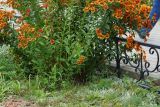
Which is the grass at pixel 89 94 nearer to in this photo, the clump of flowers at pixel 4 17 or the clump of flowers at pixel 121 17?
the clump of flowers at pixel 121 17

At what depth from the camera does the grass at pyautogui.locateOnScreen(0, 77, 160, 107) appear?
19.5 feet

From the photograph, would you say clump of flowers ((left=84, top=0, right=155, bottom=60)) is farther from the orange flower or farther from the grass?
the grass

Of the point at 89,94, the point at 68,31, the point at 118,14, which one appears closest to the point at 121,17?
the point at 118,14

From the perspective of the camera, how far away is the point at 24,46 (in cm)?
656

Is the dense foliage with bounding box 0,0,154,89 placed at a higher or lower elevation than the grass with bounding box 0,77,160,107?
higher

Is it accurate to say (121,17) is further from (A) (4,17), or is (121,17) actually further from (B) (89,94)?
(A) (4,17)

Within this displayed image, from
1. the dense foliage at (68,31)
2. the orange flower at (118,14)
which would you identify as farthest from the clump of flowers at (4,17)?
the orange flower at (118,14)

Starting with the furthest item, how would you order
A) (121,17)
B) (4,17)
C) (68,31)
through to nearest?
(4,17) < (68,31) < (121,17)

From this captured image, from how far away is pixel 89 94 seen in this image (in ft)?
20.5

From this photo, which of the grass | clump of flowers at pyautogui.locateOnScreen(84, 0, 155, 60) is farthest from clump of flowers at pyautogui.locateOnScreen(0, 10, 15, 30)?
clump of flowers at pyautogui.locateOnScreen(84, 0, 155, 60)

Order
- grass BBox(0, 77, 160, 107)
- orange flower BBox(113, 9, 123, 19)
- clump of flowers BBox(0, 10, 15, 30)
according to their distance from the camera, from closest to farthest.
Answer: grass BBox(0, 77, 160, 107), orange flower BBox(113, 9, 123, 19), clump of flowers BBox(0, 10, 15, 30)

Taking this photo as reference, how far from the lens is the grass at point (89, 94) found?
5.95 m

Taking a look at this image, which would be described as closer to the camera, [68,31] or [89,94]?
[89,94]

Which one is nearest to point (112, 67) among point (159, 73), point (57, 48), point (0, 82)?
point (159, 73)
